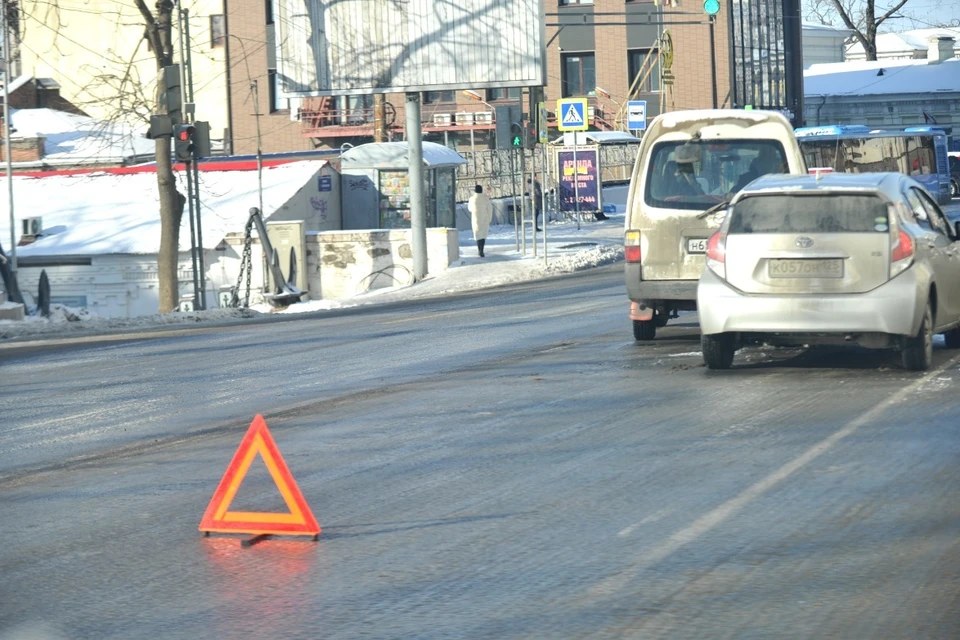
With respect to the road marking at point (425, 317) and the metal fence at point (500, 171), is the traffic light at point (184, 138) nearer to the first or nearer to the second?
the road marking at point (425, 317)

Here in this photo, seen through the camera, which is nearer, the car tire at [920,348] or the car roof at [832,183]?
the car tire at [920,348]

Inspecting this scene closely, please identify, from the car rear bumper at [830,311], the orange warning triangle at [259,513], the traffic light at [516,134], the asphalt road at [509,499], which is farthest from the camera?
the traffic light at [516,134]

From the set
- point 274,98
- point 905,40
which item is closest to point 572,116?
point 274,98

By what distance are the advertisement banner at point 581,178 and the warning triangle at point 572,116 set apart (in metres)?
7.41

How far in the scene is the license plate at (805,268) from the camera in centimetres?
1108

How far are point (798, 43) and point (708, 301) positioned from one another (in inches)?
2614

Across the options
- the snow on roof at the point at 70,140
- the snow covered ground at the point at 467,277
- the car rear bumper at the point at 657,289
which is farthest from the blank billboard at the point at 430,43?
the car rear bumper at the point at 657,289

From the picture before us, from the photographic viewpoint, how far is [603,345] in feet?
46.8

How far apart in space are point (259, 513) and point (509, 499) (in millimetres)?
1321

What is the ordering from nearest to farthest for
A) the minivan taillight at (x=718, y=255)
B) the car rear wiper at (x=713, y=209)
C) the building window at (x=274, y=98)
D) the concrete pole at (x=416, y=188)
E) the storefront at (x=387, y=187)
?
1. the minivan taillight at (x=718, y=255)
2. the car rear wiper at (x=713, y=209)
3. the concrete pole at (x=416, y=188)
4. the storefront at (x=387, y=187)
5. the building window at (x=274, y=98)

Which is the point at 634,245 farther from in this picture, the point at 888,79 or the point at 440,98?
the point at 888,79

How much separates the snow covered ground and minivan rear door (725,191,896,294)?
12.1 metres

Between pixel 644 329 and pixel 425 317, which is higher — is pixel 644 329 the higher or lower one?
the higher one

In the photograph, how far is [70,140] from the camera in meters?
51.3
